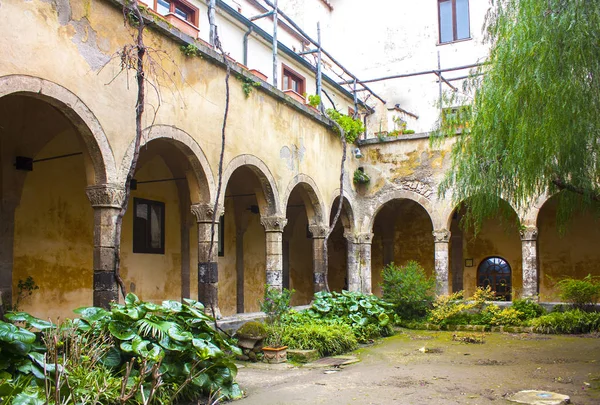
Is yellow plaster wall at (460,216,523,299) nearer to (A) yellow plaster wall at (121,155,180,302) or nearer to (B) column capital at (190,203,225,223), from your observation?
(A) yellow plaster wall at (121,155,180,302)

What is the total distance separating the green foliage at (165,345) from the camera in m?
5.71

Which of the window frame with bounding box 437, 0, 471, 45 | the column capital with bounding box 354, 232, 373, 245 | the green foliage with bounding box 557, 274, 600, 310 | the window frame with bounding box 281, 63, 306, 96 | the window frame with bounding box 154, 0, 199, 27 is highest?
the window frame with bounding box 437, 0, 471, 45

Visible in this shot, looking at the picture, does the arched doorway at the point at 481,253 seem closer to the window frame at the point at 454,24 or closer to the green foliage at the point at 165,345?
the window frame at the point at 454,24

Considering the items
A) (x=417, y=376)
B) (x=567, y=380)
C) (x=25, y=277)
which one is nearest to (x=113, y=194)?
(x=25, y=277)

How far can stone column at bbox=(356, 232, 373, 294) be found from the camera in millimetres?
15469

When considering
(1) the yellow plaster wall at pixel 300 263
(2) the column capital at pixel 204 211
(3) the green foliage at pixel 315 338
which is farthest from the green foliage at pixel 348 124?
(3) the green foliage at pixel 315 338

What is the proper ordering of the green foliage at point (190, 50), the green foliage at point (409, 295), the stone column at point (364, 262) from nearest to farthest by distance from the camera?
the green foliage at point (190, 50), the green foliage at point (409, 295), the stone column at point (364, 262)

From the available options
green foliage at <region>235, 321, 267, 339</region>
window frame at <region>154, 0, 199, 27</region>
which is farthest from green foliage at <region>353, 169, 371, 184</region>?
green foliage at <region>235, 321, 267, 339</region>

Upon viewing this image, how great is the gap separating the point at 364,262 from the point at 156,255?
5.57m

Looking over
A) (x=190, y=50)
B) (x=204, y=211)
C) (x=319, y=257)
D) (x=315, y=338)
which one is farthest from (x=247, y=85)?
(x=315, y=338)

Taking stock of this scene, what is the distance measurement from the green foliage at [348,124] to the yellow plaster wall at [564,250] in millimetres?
5422

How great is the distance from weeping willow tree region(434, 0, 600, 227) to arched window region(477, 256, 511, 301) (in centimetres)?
861

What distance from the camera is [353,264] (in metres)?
15.5

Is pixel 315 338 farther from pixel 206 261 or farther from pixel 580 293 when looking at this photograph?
pixel 580 293
